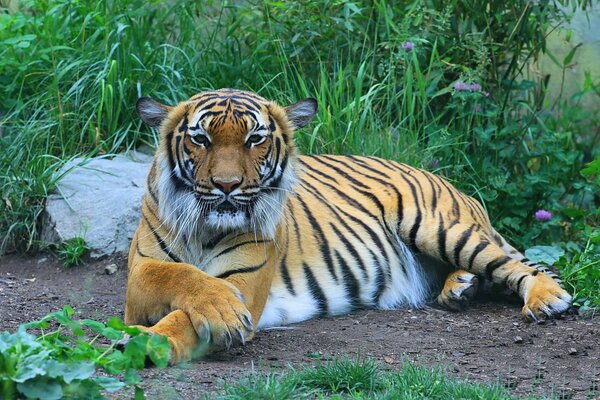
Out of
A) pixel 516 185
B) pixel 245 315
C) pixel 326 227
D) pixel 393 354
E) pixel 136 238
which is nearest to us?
pixel 245 315

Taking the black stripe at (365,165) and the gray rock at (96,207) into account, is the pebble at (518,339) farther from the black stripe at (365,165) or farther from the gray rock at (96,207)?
the gray rock at (96,207)

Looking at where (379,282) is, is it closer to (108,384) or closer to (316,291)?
(316,291)

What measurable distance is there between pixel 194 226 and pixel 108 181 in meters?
2.18

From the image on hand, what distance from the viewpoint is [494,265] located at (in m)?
5.50

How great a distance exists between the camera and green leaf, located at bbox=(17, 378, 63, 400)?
2.67m

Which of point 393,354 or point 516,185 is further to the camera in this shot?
point 516,185

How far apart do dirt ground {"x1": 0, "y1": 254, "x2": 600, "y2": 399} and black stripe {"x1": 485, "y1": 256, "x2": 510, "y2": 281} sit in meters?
0.19

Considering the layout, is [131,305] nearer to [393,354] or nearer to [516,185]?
[393,354]

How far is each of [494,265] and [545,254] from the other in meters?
0.63

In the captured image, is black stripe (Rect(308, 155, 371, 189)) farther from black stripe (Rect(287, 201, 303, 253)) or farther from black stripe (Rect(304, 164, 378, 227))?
black stripe (Rect(287, 201, 303, 253))

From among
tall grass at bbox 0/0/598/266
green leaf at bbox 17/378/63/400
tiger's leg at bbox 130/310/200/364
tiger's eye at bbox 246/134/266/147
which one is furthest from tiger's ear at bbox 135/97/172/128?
green leaf at bbox 17/378/63/400

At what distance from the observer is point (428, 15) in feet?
23.5

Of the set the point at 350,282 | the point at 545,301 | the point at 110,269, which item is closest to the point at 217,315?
the point at 350,282

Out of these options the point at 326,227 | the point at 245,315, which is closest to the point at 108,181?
the point at 326,227
